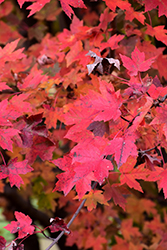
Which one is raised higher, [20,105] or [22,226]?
[20,105]

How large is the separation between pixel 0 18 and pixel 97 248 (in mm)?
2876

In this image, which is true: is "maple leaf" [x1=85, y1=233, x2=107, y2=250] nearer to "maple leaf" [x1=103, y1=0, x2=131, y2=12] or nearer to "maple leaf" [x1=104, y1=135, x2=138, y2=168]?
"maple leaf" [x1=104, y1=135, x2=138, y2=168]

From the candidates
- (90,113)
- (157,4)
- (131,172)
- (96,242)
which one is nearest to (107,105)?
(90,113)

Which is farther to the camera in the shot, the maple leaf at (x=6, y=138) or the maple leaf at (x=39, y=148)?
the maple leaf at (x=39, y=148)

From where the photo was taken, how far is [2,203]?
2.98 metres

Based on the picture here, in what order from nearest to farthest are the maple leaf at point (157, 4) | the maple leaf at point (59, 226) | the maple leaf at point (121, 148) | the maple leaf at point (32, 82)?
the maple leaf at point (121, 148)
the maple leaf at point (59, 226)
the maple leaf at point (157, 4)
the maple leaf at point (32, 82)

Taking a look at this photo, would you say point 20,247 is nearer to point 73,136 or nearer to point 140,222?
point 73,136

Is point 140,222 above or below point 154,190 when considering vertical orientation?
below

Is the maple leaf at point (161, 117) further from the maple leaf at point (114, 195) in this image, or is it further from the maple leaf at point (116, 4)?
the maple leaf at point (116, 4)

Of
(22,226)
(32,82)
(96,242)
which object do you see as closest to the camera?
(22,226)

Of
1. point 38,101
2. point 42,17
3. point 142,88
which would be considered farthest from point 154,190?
point 42,17

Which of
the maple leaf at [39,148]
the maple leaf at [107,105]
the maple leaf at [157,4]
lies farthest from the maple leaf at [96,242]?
the maple leaf at [157,4]

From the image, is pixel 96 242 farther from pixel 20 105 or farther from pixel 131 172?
pixel 20 105

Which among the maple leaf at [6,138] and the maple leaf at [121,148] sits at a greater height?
the maple leaf at [6,138]
